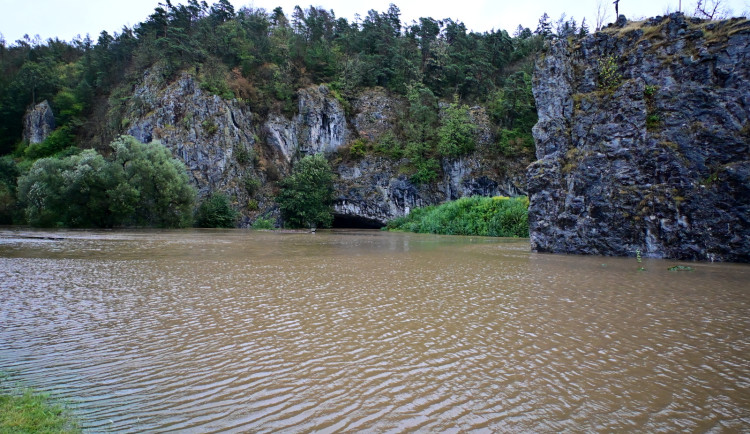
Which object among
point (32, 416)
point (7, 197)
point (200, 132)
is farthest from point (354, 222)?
point (32, 416)

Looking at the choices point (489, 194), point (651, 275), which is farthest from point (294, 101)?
point (651, 275)

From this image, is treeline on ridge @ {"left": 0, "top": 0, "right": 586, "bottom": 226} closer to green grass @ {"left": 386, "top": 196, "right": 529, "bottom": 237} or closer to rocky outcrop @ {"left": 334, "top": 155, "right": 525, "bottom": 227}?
rocky outcrop @ {"left": 334, "top": 155, "right": 525, "bottom": 227}

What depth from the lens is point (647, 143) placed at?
17641 mm

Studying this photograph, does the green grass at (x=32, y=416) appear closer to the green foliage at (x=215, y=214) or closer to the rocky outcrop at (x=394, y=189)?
the green foliage at (x=215, y=214)

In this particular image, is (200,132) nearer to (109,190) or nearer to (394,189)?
(109,190)

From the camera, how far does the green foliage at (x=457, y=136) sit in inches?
1836

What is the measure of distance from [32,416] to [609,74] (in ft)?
76.3

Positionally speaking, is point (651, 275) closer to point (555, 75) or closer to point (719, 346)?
point (719, 346)

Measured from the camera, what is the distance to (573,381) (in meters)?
4.23

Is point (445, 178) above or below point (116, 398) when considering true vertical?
above

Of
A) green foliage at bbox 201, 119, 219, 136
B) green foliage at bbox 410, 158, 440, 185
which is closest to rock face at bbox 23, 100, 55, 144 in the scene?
green foliage at bbox 201, 119, 219, 136

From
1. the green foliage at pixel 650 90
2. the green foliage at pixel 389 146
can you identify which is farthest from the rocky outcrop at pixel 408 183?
the green foliage at pixel 650 90

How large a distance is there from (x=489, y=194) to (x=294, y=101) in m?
26.3

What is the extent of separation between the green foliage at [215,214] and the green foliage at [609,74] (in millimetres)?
34031
